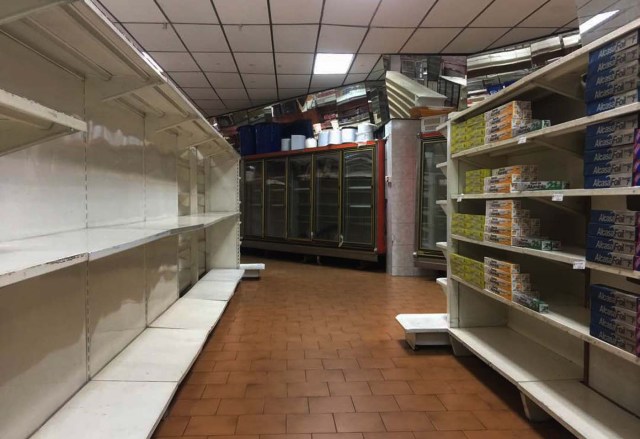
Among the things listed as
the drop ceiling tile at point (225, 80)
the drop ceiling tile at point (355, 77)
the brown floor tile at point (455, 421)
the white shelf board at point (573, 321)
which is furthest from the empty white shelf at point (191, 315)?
the drop ceiling tile at point (355, 77)

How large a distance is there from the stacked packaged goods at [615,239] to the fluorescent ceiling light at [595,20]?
2.87 ft

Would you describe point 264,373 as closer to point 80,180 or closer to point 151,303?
point 151,303

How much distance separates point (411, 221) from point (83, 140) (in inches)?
186

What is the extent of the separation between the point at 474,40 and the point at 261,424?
5.19 metres

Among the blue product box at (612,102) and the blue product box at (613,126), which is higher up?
the blue product box at (612,102)

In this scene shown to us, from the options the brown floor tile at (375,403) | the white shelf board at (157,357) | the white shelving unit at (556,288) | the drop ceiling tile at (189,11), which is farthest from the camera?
the drop ceiling tile at (189,11)

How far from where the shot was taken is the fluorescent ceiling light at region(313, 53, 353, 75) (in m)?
5.62

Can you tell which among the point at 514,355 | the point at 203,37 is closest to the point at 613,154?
the point at 514,355

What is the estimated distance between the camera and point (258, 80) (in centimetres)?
665

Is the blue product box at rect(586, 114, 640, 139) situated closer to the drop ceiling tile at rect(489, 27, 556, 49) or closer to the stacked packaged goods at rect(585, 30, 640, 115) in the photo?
the stacked packaged goods at rect(585, 30, 640, 115)

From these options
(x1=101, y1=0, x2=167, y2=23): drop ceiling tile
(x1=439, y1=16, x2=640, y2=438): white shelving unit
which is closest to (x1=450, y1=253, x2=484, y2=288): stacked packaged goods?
(x1=439, y1=16, x2=640, y2=438): white shelving unit

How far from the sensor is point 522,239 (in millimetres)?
2119

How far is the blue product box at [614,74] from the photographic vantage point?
1434 mm

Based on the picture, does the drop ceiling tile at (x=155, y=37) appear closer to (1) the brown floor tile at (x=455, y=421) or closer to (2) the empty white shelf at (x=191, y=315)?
(2) the empty white shelf at (x=191, y=315)
